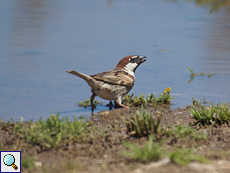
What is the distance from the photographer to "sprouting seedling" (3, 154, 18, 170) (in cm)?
458

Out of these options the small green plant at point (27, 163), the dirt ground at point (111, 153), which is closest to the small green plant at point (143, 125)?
the dirt ground at point (111, 153)

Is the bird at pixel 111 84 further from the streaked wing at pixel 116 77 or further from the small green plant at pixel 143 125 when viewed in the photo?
the small green plant at pixel 143 125

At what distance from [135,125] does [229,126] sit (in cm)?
139

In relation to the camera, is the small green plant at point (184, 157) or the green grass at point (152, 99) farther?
the green grass at point (152, 99)

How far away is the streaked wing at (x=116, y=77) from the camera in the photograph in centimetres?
736

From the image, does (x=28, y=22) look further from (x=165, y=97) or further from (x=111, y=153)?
(x=111, y=153)

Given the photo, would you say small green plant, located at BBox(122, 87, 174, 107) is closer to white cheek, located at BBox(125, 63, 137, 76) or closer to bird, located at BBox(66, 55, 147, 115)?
bird, located at BBox(66, 55, 147, 115)

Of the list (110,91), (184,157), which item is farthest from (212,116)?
(110,91)

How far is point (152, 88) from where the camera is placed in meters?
8.55

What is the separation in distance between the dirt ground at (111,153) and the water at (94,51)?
83.4 inches

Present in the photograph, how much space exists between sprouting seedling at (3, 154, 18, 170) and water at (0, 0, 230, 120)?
7.71 ft

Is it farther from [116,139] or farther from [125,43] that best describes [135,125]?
[125,43]

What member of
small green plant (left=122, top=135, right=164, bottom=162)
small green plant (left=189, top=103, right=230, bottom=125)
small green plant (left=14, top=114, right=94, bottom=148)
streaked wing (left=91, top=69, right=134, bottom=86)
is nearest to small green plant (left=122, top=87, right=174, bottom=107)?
A: streaked wing (left=91, top=69, right=134, bottom=86)

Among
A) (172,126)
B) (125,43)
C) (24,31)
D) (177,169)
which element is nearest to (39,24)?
(24,31)
